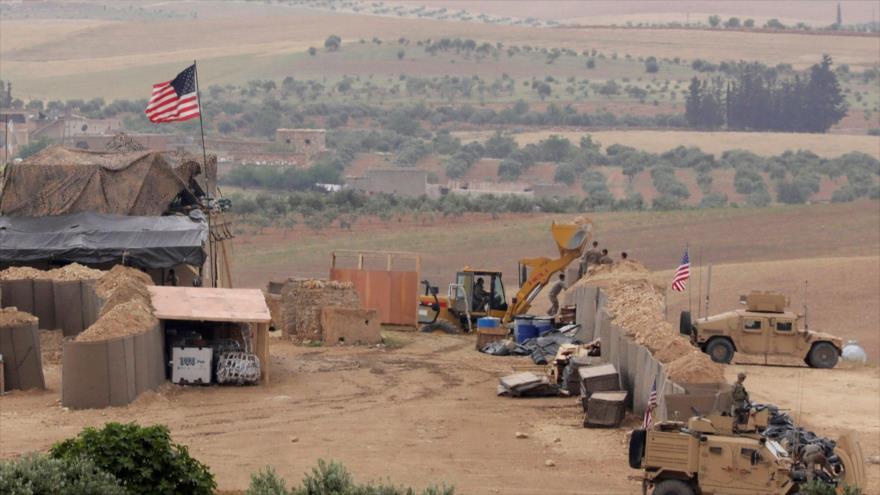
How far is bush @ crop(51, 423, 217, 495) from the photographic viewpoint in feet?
57.6

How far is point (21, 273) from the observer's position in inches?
1369

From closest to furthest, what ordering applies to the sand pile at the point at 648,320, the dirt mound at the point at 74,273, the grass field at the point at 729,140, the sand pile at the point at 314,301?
the sand pile at the point at 648,320 < the dirt mound at the point at 74,273 < the sand pile at the point at 314,301 < the grass field at the point at 729,140

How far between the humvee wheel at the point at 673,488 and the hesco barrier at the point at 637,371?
1.85 metres

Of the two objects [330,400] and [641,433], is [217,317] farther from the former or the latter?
[641,433]

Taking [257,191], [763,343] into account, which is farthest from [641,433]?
[257,191]

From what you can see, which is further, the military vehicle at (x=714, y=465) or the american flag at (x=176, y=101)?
the american flag at (x=176, y=101)

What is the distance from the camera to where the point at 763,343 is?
37312 millimetres

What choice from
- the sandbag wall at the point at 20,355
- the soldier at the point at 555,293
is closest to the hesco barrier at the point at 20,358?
the sandbag wall at the point at 20,355

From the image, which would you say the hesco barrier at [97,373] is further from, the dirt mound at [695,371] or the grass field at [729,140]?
the grass field at [729,140]

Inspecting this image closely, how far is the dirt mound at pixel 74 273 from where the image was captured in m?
34.6

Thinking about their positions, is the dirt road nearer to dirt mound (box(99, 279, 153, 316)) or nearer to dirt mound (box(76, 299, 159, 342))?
dirt mound (box(76, 299, 159, 342))

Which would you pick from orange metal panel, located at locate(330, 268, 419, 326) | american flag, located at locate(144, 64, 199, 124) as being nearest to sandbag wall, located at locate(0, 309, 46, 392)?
american flag, located at locate(144, 64, 199, 124)

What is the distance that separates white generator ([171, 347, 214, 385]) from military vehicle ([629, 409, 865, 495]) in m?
11.8

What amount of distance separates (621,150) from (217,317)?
95835 millimetres
